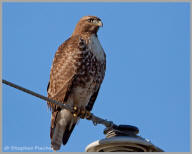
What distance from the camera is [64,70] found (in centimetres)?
717

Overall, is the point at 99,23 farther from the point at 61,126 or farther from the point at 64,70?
the point at 61,126

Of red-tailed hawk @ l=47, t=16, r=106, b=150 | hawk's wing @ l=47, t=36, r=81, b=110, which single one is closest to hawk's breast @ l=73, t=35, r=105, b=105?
red-tailed hawk @ l=47, t=16, r=106, b=150

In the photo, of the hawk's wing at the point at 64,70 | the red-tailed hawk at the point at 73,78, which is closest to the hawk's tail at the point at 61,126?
the red-tailed hawk at the point at 73,78

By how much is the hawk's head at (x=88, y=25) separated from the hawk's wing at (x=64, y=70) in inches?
10.2

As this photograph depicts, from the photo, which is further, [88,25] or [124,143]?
[88,25]

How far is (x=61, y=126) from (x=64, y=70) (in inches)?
33.8

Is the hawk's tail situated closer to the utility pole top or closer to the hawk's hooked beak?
the hawk's hooked beak

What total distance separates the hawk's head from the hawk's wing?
26 centimetres

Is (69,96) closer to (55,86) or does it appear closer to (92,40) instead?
(55,86)

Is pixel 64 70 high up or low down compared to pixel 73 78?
up

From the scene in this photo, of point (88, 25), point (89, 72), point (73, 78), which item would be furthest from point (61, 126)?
point (88, 25)

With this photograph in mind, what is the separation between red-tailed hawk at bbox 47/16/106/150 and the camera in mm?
7059

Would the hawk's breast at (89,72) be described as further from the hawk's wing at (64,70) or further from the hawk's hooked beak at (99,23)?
the hawk's hooked beak at (99,23)

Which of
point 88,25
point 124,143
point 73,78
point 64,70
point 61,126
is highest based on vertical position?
point 88,25
